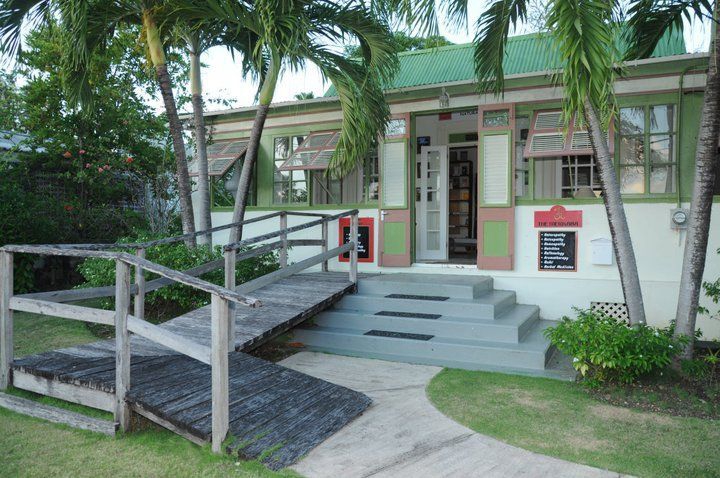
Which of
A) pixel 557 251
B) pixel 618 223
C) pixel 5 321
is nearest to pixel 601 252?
pixel 557 251

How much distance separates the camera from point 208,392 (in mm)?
3939

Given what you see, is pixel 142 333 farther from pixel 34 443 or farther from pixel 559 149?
pixel 559 149

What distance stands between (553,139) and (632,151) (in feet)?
3.37

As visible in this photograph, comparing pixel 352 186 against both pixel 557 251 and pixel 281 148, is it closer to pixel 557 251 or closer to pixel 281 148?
pixel 281 148

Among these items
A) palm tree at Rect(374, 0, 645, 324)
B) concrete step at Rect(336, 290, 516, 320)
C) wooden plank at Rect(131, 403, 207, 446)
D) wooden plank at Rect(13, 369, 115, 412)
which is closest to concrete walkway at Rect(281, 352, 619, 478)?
wooden plank at Rect(131, 403, 207, 446)

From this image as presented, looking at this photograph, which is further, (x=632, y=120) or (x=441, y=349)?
(x=632, y=120)

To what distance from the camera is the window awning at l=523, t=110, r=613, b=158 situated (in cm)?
687

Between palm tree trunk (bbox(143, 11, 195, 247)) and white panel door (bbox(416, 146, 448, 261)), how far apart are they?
372 cm

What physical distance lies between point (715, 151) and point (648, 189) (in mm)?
2030

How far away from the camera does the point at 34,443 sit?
3.67m

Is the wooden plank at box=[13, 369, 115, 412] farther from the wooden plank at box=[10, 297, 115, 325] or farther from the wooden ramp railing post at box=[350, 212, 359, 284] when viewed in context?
the wooden ramp railing post at box=[350, 212, 359, 284]

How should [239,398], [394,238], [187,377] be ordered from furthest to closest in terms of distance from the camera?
[394,238] < [187,377] < [239,398]

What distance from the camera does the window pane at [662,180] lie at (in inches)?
270

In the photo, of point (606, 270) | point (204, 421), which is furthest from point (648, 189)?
point (204, 421)
